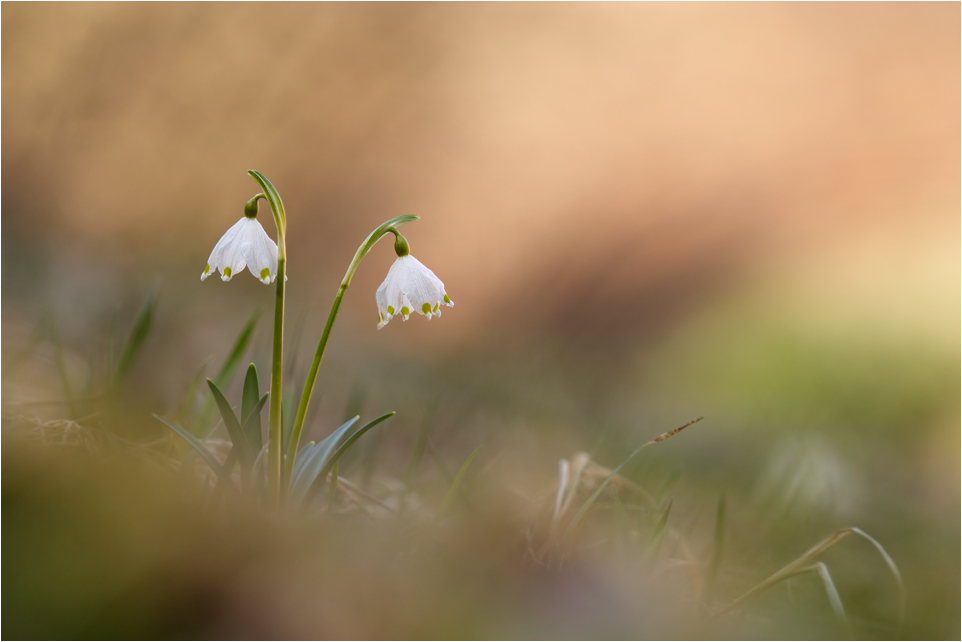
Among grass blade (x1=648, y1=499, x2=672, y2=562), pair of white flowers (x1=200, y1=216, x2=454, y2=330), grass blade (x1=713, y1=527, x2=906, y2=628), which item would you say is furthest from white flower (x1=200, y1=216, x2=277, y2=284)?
grass blade (x1=713, y1=527, x2=906, y2=628)

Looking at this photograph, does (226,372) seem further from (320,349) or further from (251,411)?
(320,349)

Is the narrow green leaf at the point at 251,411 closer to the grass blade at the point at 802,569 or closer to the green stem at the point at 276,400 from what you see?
the green stem at the point at 276,400

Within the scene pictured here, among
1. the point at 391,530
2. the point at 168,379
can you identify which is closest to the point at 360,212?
the point at 168,379

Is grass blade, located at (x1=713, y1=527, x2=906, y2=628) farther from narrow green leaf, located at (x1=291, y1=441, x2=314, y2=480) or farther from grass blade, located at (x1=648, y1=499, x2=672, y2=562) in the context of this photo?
narrow green leaf, located at (x1=291, y1=441, x2=314, y2=480)

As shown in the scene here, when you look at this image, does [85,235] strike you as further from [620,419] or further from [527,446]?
[620,419]

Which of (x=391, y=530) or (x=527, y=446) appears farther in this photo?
(x=527, y=446)

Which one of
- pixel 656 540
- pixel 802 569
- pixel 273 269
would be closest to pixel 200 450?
pixel 273 269
